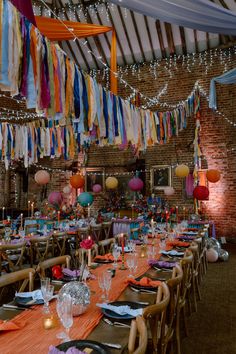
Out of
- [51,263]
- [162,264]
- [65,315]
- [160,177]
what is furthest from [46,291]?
[160,177]

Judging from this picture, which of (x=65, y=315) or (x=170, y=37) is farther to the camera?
(x=170, y=37)

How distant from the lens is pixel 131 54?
1065 cm

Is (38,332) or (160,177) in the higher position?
(160,177)

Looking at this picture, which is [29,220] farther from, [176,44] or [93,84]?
[176,44]

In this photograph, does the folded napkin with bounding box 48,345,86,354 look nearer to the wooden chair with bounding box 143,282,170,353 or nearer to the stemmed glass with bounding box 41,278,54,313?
the wooden chair with bounding box 143,282,170,353

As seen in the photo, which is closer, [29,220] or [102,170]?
[29,220]

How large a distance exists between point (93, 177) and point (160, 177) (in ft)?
7.43

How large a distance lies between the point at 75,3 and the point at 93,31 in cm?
321

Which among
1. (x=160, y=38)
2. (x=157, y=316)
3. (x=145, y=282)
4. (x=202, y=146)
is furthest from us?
(x=160, y=38)

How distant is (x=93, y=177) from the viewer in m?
10.9

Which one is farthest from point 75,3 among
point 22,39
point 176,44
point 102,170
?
point 22,39

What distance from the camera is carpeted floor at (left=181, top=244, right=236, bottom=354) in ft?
10.6

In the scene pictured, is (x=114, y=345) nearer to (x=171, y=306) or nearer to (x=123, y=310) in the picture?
(x=123, y=310)

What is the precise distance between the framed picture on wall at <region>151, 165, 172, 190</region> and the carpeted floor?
168 inches
